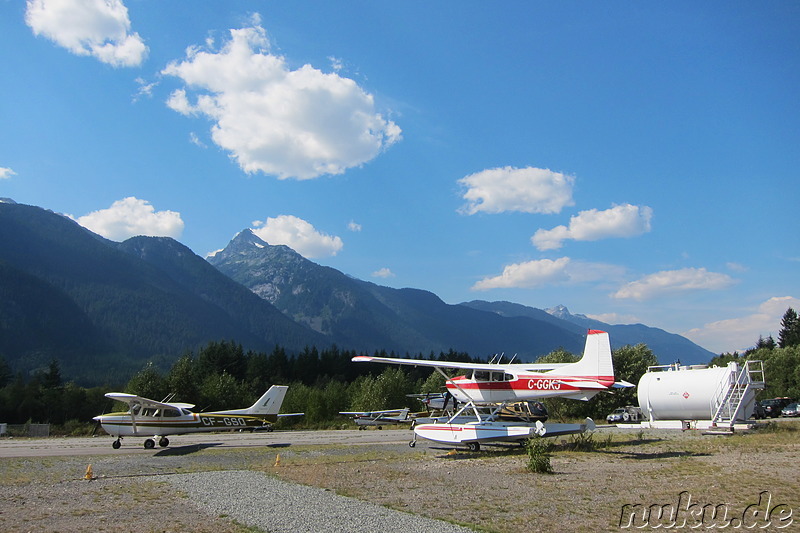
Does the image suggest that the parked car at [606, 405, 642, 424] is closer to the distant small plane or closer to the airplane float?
the distant small plane

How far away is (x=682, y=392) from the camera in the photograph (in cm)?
2859

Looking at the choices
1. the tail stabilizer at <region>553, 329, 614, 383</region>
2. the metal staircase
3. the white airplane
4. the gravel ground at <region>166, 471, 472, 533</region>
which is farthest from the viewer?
the metal staircase

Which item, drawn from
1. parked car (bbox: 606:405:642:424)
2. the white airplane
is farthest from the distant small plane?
the white airplane

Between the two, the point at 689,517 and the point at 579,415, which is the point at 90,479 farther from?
the point at 579,415

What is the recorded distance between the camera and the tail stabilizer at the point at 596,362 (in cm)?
2019

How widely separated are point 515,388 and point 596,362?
3.31 m

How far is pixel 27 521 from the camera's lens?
29.4ft

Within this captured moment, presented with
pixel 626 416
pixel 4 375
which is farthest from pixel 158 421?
pixel 4 375

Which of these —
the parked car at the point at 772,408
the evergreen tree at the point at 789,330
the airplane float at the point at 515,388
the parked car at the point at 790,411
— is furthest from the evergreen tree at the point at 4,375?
the evergreen tree at the point at 789,330

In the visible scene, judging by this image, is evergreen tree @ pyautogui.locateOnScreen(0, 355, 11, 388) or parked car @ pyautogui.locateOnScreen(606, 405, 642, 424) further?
evergreen tree @ pyautogui.locateOnScreen(0, 355, 11, 388)

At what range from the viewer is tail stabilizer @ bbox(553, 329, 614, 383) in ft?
66.2

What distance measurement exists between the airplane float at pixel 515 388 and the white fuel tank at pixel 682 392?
997cm

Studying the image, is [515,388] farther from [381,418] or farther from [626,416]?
[626,416]

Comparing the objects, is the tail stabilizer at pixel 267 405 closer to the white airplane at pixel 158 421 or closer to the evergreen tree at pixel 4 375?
the white airplane at pixel 158 421
